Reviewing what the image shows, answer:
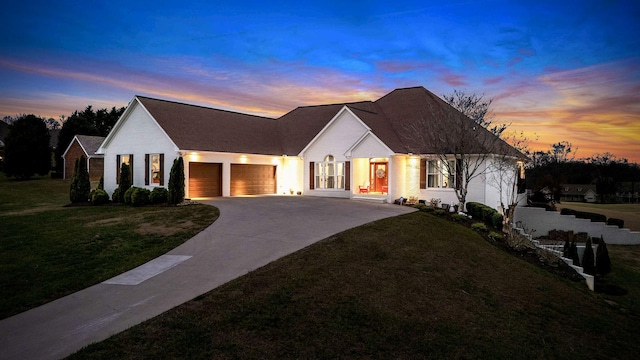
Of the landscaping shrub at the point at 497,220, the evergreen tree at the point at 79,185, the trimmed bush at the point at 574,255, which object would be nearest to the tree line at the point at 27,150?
the evergreen tree at the point at 79,185

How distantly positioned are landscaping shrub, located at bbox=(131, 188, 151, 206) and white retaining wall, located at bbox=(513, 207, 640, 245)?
887 inches

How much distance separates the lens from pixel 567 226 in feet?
80.7

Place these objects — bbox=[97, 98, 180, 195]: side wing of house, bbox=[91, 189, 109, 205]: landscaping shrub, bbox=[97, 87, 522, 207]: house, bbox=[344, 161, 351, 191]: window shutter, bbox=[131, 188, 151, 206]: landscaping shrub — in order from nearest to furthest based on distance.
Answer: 1. bbox=[131, 188, 151, 206]: landscaping shrub
2. bbox=[91, 189, 109, 205]: landscaping shrub
3. bbox=[97, 87, 522, 207]: house
4. bbox=[97, 98, 180, 195]: side wing of house
5. bbox=[344, 161, 351, 191]: window shutter

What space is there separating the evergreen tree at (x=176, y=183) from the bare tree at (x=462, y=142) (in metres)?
13.8

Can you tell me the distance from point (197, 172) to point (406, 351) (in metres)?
20.8

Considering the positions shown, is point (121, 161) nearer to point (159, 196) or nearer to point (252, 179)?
point (159, 196)

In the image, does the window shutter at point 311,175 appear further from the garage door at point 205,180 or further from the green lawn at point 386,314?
the green lawn at point 386,314

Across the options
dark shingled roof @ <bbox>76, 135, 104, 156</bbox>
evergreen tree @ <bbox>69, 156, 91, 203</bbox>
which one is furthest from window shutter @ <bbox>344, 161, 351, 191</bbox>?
dark shingled roof @ <bbox>76, 135, 104, 156</bbox>

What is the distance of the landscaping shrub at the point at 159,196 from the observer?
2202 cm

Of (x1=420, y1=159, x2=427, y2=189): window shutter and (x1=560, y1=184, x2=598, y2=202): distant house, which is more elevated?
(x1=420, y1=159, x2=427, y2=189): window shutter

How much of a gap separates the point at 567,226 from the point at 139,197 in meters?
26.0

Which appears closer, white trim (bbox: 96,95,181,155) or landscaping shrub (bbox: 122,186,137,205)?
landscaping shrub (bbox: 122,186,137,205)

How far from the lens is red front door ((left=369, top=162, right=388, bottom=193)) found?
86.2 feet

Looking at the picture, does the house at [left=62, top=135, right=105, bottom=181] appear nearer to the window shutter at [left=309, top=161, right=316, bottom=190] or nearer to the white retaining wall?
the window shutter at [left=309, top=161, right=316, bottom=190]
